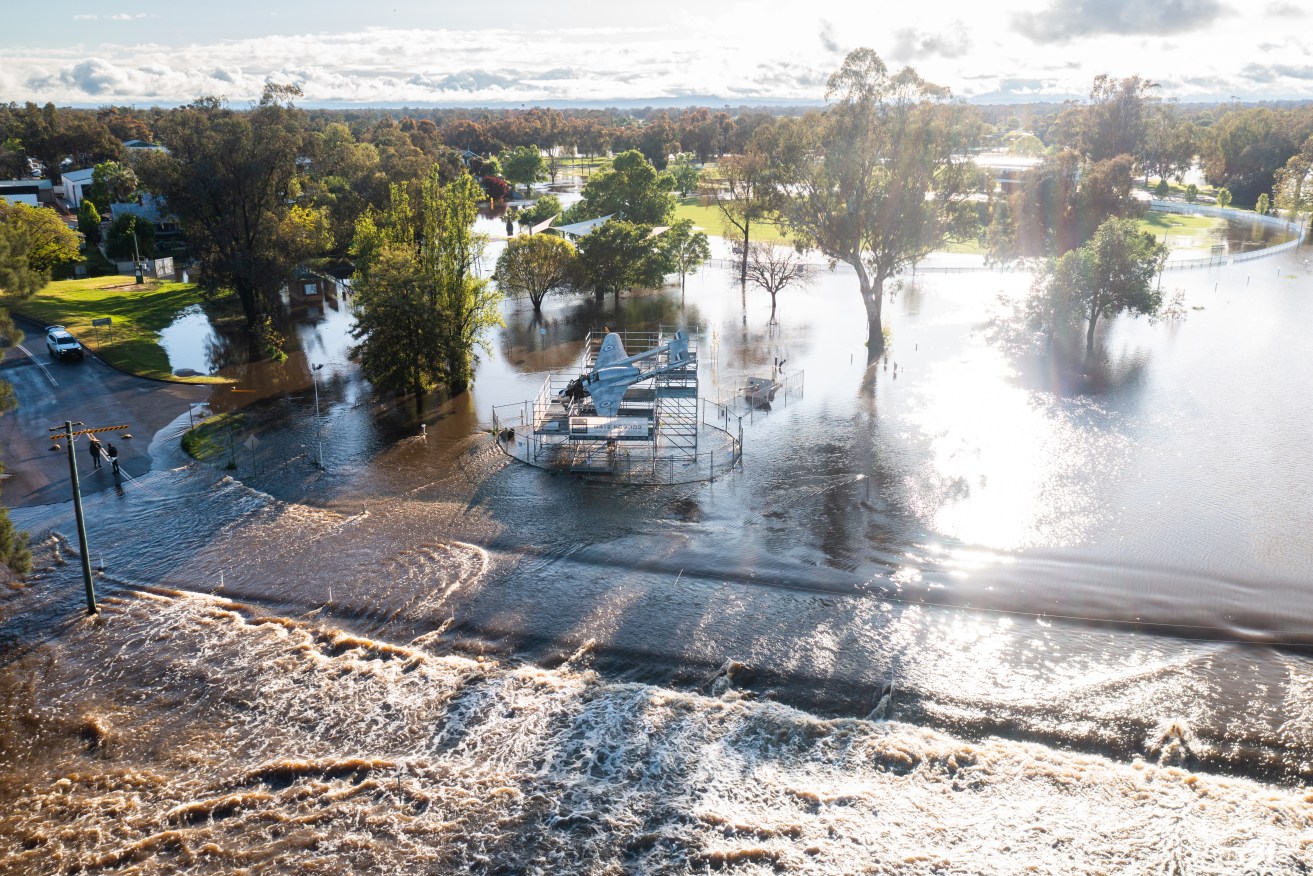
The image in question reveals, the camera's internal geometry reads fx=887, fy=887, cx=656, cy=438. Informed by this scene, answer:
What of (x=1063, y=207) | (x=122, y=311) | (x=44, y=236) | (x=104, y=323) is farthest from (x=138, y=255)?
(x=1063, y=207)

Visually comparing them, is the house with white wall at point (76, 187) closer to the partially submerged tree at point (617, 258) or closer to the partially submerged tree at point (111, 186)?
the partially submerged tree at point (111, 186)

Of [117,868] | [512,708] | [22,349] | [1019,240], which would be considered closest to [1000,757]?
[512,708]

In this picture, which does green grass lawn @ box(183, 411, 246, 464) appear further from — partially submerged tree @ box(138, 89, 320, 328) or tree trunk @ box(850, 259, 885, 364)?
tree trunk @ box(850, 259, 885, 364)

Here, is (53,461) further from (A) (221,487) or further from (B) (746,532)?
(B) (746,532)

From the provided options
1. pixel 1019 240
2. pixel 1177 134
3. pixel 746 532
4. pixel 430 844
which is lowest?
pixel 430 844

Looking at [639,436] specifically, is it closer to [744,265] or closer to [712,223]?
[744,265]

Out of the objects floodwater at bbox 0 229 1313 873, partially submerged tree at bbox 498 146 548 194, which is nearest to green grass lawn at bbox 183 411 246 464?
floodwater at bbox 0 229 1313 873

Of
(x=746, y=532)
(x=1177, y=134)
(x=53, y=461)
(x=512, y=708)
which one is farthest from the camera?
(x=1177, y=134)
